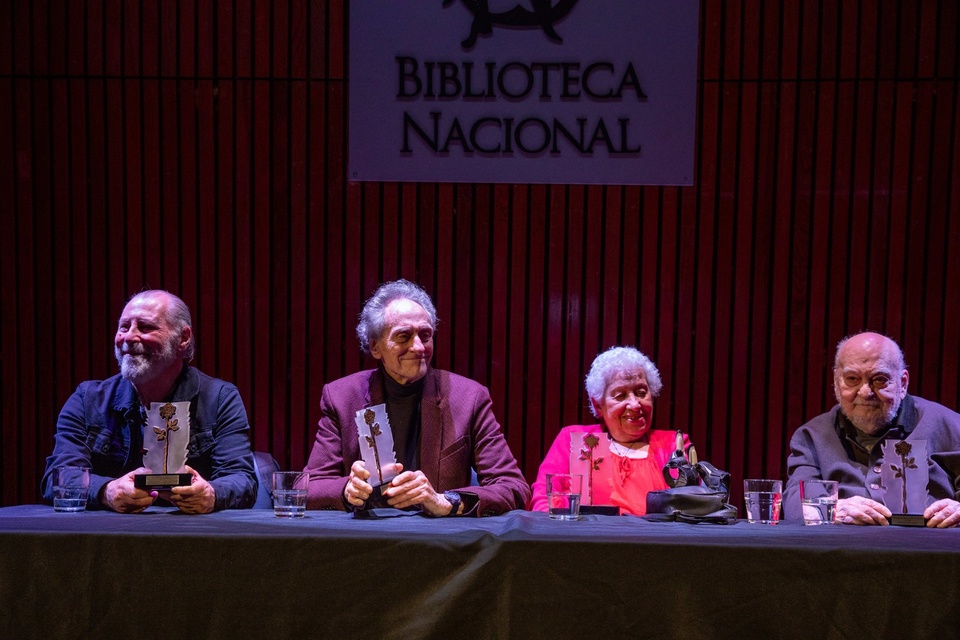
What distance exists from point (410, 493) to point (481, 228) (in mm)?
2030

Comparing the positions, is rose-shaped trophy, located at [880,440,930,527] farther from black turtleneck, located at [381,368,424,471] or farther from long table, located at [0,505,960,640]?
black turtleneck, located at [381,368,424,471]

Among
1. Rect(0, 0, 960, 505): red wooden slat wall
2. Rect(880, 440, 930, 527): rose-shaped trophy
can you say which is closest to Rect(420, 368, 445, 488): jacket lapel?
Rect(0, 0, 960, 505): red wooden slat wall

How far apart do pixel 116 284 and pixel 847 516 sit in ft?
12.4

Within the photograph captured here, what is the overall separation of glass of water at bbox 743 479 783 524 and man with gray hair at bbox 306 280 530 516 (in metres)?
1.01

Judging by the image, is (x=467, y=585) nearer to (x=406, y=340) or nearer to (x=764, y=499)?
(x=764, y=499)

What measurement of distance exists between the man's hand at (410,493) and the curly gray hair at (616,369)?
4.34ft

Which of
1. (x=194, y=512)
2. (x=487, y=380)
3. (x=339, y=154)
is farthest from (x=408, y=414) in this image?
(x=339, y=154)

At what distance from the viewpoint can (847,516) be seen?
8.91 ft

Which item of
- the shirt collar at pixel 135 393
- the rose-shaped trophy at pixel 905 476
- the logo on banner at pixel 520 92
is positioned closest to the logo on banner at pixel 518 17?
the logo on banner at pixel 520 92

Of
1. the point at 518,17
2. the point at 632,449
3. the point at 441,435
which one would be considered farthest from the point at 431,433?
the point at 518,17

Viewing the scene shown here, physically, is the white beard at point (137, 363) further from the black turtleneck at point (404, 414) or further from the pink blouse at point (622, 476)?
the pink blouse at point (622, 476)

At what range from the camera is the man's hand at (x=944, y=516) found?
8.58 feet

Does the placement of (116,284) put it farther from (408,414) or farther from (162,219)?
(408,414)

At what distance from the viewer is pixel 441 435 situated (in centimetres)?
361
